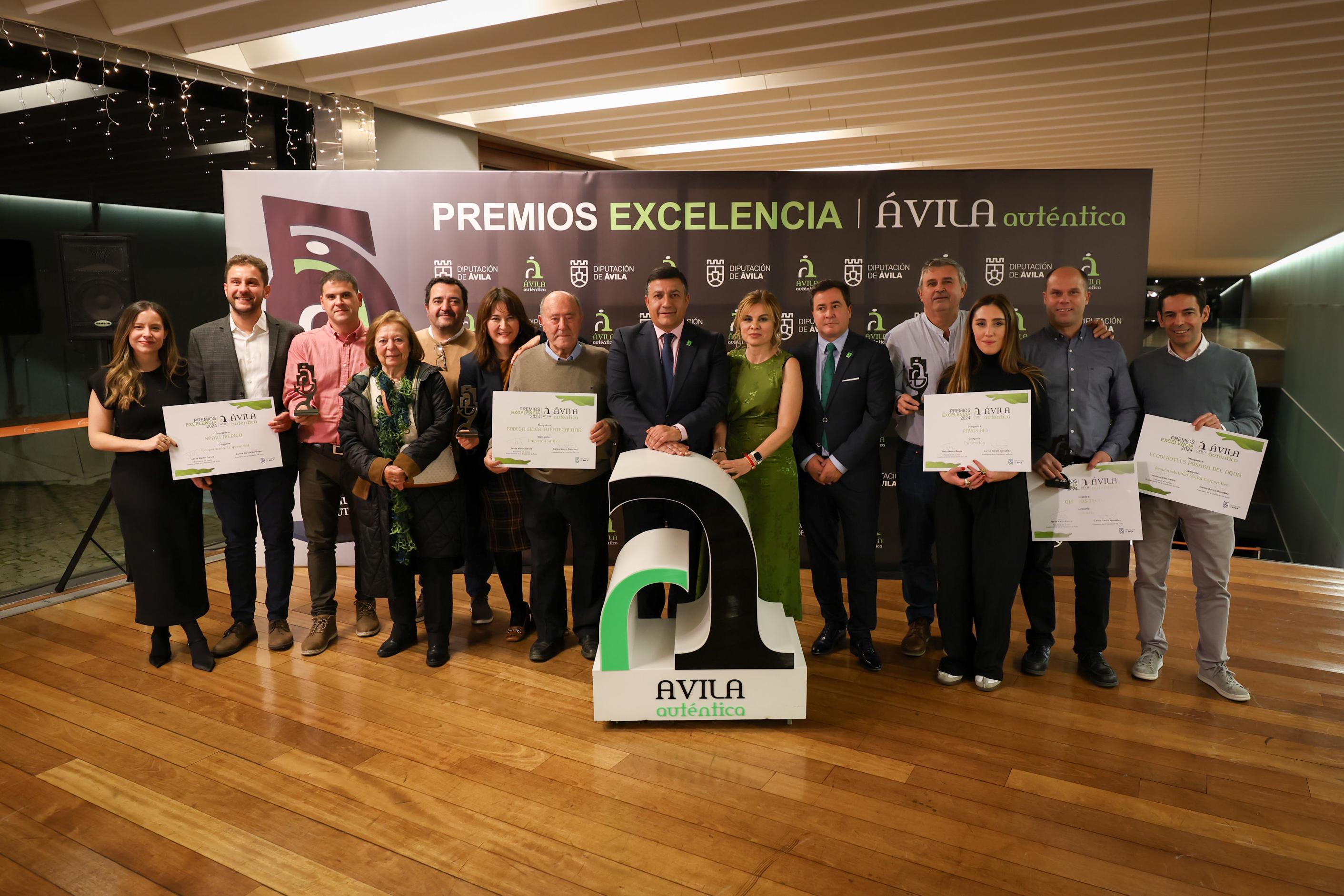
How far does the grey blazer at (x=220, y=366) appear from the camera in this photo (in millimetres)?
3635

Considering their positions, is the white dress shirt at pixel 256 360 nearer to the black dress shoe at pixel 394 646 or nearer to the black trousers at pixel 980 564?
the black dress shoe at pixel 394 646

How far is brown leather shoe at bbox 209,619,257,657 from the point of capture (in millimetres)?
3773

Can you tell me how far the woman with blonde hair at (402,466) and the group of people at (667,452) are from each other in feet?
0.04

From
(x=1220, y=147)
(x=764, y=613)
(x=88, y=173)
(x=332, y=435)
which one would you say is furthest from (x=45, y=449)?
(x=1220, y=147)

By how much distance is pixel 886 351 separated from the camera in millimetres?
3453

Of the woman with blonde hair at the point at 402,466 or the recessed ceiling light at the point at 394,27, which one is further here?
the recessed ceiling light at the point at 394,27

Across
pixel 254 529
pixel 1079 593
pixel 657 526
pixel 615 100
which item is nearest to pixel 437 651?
pixel 254 529

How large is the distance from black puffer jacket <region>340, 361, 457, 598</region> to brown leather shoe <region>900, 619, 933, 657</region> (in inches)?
86.5

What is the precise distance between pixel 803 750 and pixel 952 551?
1018 mm

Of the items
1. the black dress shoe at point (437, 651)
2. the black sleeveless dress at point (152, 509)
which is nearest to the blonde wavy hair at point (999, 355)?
the black dress shoe at point (437, 651)

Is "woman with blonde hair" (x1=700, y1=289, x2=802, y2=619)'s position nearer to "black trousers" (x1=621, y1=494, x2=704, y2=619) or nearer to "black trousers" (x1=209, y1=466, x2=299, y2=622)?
"black trousers" (x1=621, y1=494, x2=704, y2=619)

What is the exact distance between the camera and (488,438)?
147 inches

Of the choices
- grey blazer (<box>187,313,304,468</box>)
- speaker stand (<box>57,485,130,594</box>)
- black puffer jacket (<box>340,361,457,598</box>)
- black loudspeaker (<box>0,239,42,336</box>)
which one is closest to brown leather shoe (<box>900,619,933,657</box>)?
black puffer jacket (<box>340,361,457,598</box>)

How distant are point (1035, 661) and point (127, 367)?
4124mm
